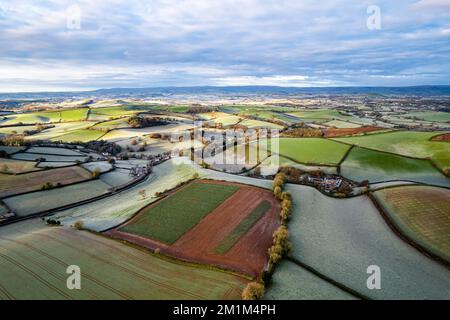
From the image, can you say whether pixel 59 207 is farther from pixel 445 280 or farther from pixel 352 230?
pixel 445 280

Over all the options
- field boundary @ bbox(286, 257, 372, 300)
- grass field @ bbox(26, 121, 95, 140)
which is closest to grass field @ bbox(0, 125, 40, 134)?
grass field @ bbox(26, 121, 95, 140)

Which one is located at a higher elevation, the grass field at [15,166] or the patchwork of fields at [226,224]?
the grass field at [15,166]

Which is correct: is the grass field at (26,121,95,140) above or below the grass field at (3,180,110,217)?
above

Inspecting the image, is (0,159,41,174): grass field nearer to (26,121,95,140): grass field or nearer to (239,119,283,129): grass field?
(26,121,95,140): grass field

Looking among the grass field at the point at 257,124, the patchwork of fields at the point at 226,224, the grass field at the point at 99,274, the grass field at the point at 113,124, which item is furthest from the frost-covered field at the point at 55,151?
the grass field at the point at 257,124

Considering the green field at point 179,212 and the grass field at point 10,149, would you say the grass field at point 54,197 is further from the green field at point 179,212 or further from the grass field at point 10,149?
the grass field at point 10,149

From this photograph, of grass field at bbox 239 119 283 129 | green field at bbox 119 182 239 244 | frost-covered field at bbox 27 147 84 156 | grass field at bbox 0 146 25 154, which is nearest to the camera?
green field at bbox 119 182 239 244

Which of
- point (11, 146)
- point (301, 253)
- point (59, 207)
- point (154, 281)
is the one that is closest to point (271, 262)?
point (301, 253)
